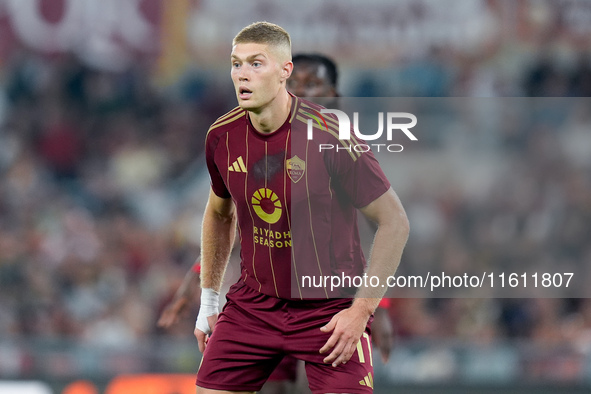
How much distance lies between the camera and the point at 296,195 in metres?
3.88

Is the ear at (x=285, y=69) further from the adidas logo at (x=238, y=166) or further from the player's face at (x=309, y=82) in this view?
the player's face at (x=309, y=82)

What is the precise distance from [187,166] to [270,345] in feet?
20.3

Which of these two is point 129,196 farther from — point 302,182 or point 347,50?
point 302,182

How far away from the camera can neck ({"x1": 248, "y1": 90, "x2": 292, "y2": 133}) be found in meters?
3.85

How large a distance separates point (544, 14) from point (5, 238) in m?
5.97

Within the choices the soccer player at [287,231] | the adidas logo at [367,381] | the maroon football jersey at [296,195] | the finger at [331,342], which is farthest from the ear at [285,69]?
the adidas logo at [367,381]

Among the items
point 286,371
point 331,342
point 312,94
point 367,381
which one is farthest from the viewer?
point 312,94

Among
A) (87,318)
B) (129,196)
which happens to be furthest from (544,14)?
(87,318)

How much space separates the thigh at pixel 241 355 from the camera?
395cm

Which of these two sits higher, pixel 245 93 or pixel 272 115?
pixel 245 93

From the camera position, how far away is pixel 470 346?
6.71 meters

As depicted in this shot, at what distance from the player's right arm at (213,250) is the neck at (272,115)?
0.44m

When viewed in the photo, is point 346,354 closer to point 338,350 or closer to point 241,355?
point 338,350

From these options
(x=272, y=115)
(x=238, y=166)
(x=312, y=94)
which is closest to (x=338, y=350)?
(x=238, y=166)
